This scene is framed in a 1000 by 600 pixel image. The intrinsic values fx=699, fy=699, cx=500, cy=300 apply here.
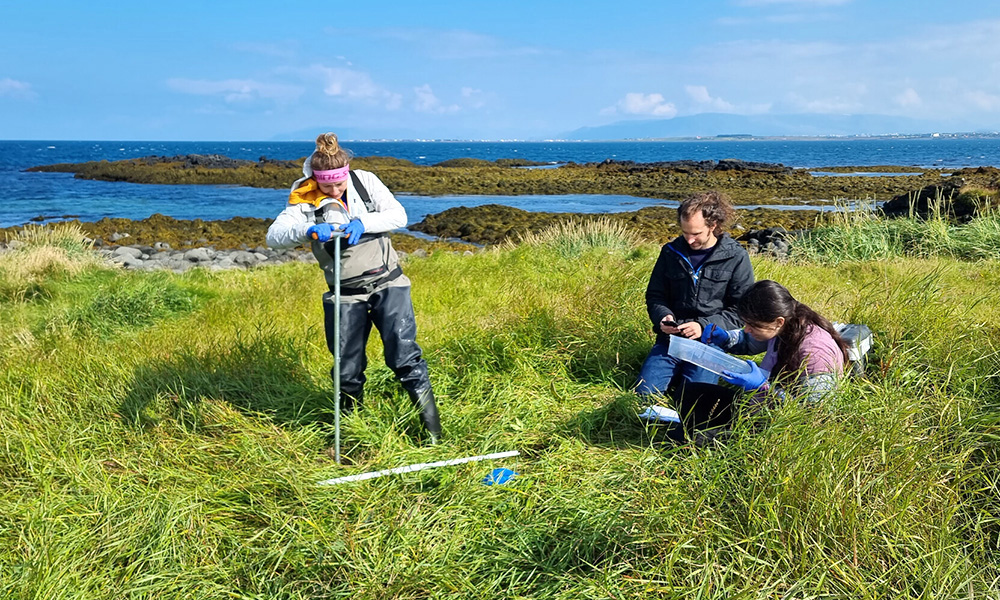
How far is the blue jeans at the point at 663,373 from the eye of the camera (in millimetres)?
3996

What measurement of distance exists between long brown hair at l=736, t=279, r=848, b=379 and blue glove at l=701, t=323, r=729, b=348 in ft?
1.59

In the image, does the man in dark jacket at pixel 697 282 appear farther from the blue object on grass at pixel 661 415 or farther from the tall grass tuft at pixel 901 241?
the tall grass tuft at pixel 901 241

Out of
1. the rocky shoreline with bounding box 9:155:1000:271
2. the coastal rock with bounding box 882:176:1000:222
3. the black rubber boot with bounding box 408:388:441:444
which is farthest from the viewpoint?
the rocky shoreline with bounding box 9:155:1000:271

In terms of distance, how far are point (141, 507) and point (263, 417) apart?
3.02 ft

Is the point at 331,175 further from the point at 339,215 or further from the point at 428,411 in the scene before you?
the point at 428,411

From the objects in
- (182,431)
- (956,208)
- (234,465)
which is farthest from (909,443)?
(956,208)

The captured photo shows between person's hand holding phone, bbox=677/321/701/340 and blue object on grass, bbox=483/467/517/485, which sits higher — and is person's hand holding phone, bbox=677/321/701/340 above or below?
above

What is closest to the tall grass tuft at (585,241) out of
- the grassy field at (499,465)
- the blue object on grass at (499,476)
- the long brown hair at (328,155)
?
the grassy field at (499,465)

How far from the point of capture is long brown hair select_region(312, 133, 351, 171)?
3434 millimetres

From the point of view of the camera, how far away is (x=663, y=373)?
4.07 meters

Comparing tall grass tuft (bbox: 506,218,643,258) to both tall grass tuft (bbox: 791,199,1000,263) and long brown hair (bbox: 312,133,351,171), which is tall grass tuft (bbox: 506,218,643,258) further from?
long brown hair (bbox: 312,133,351,171)

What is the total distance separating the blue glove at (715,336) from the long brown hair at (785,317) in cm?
49

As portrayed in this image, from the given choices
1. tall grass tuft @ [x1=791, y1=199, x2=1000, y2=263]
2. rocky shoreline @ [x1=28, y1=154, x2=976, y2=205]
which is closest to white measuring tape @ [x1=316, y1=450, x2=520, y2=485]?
tall grass tuft @ [x1=791, y1=199, x2=1000, y2=263]

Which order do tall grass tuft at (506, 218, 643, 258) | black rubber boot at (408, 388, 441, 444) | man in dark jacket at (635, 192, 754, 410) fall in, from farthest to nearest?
tall grass tuft at (506, 218, 643, 258) < man in dark jacket at (635, 192, 754, 410) < black rubber boot at (408, 388, 441, 444)
